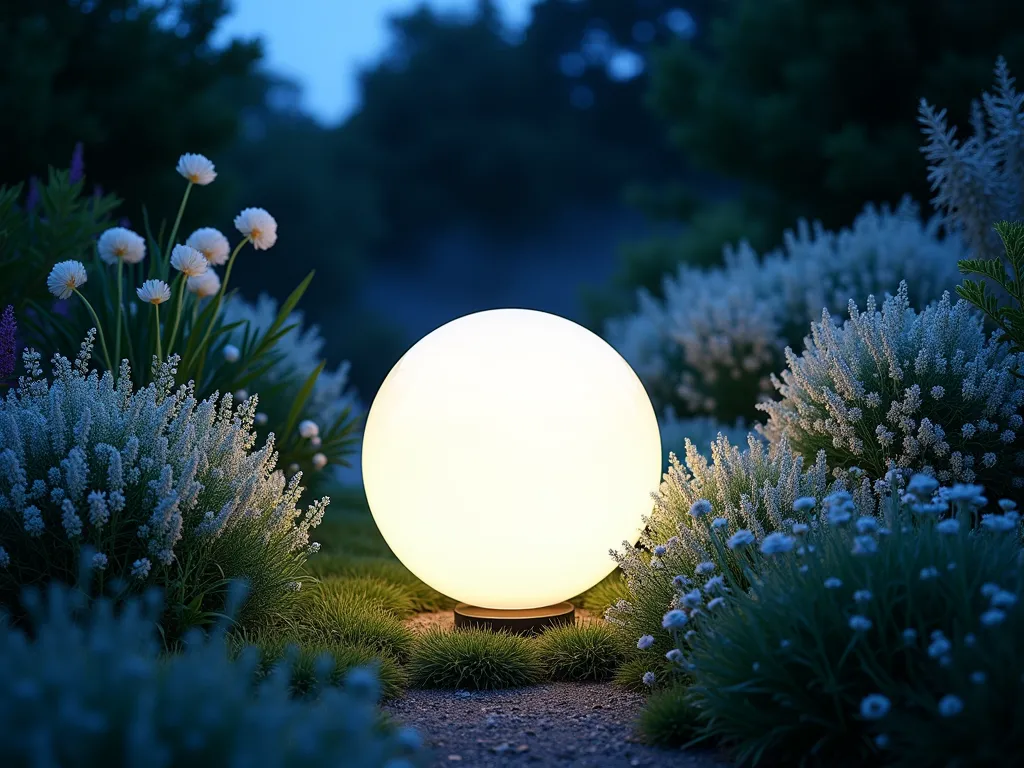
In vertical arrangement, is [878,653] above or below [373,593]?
above

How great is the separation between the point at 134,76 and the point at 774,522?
767cm

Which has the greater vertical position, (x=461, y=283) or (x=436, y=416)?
(x=461, y=283)

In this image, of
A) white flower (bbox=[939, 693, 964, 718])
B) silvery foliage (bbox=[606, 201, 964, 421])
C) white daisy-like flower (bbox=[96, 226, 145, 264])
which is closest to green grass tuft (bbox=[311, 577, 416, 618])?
white daisy-like flower (bbox=[96, 226, 145, 264])

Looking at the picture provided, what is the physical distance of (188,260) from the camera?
12.3 ft

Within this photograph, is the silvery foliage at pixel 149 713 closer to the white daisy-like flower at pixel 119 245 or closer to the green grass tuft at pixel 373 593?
the green grass tuft at pixel 373 593

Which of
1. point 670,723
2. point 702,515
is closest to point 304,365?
point 702,515

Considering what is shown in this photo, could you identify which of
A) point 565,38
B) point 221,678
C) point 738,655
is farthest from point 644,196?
point 565,38

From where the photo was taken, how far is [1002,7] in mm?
8477

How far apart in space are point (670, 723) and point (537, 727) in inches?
16.4

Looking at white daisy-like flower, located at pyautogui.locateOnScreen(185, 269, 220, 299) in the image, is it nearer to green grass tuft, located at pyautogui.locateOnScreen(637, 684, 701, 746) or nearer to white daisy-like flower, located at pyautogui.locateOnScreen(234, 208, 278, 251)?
white daisy-like flower, located at pyautogui.locateOnScreen(234, 208, 278, 251)

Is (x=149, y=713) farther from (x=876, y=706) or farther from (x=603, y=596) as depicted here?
(x=603, y=596)

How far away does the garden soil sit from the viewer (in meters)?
2.58

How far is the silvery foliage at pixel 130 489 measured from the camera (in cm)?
294

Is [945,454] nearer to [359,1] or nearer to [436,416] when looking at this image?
[436,416]
